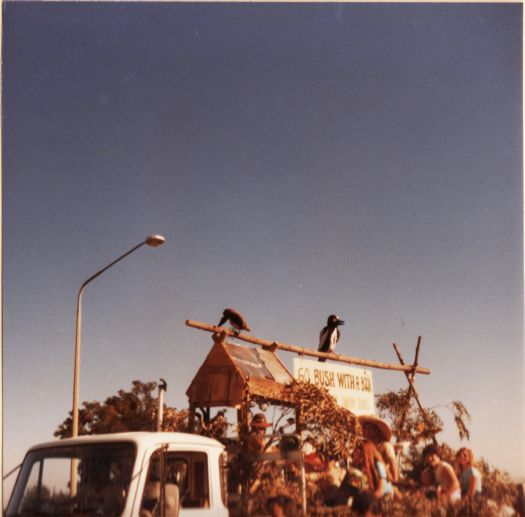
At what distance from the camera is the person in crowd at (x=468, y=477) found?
781cm

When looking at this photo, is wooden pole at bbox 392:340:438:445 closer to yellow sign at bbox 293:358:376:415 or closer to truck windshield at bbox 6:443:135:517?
yellow sign at bbox 293:358:376:415

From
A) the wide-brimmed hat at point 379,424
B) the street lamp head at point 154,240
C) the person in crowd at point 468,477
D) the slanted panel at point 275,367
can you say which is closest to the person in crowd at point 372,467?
the wide-brimmed hat at point 379,424

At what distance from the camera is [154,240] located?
9609mm

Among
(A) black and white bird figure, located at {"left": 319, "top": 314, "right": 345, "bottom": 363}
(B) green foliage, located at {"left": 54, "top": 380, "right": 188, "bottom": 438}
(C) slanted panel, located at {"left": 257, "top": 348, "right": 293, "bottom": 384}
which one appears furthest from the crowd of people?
(B) green foliage, located at {"left": 54, "top": 380, "right": 188, "bottom": 438}

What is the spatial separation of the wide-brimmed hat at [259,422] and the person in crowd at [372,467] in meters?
1.19

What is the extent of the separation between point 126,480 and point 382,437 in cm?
431

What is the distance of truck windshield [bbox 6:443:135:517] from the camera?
5.30 m

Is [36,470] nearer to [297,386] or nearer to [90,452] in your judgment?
[90,452]

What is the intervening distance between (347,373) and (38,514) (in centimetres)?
542

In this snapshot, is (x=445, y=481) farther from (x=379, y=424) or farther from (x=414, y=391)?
(x=414, y=391)

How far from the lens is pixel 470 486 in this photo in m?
7.86

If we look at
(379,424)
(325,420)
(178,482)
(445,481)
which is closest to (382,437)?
(379,424)

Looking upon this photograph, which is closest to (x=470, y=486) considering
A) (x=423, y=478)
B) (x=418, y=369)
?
(x=423, y=478)

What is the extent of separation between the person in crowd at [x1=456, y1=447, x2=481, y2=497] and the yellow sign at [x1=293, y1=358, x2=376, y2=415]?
1768mm
